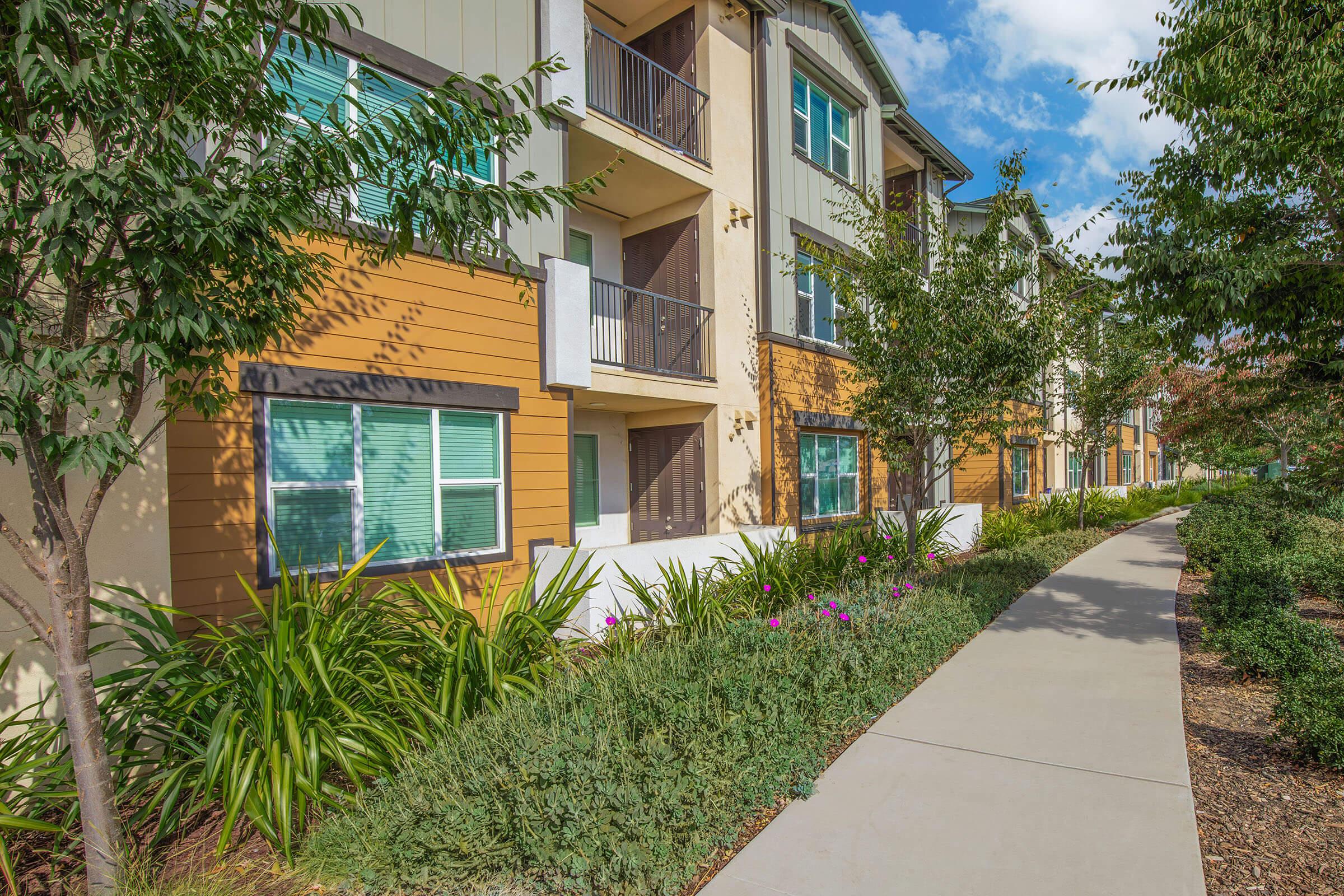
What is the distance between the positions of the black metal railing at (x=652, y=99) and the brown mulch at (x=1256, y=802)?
9.25 metres

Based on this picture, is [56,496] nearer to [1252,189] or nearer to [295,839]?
[295,839]

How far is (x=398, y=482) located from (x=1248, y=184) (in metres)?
8.30

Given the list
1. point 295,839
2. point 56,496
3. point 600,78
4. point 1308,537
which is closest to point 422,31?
point 600,78

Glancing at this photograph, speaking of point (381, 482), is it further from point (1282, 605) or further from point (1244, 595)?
point (1282, 605)

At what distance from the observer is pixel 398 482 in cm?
721

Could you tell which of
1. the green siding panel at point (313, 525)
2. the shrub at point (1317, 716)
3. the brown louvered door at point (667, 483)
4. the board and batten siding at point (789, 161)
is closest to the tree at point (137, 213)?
the green siding panel at point (313, 525)

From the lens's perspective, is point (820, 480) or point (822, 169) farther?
point (822, 169)

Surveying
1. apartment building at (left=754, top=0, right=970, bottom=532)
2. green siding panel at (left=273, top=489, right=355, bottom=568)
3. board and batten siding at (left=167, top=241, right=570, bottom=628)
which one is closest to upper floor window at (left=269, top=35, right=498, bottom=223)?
board and batten siding at (left=167, top=241, right=570, bottom=628)

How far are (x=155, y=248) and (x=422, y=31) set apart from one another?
597 cm

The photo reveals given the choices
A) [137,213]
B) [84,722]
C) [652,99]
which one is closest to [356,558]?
[84,722]

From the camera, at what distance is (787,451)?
12.4m

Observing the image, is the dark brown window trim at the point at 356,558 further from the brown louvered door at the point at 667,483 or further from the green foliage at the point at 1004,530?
the green foliage at the point at 1004,530

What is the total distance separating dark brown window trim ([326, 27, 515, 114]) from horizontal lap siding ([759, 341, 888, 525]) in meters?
6.17

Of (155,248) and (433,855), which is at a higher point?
(155,248)
